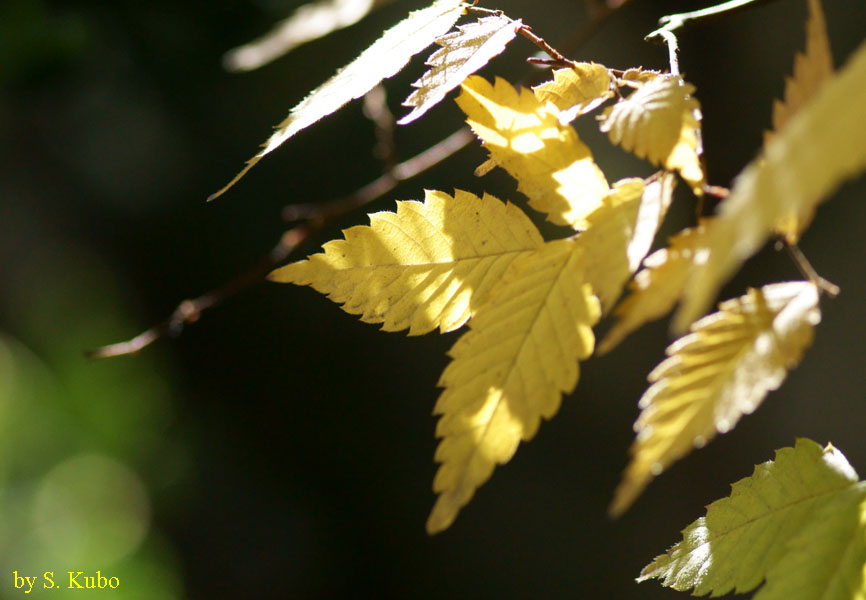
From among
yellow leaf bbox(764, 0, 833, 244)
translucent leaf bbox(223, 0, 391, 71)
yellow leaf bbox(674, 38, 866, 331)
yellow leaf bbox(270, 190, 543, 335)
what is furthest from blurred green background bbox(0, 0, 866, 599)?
yellow leaf bbox(674, 38, 866, 331)

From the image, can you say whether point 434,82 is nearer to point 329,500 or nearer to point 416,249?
point 416,249

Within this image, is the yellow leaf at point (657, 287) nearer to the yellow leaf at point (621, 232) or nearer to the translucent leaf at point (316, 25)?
the yellow leaf at point (621, 232)

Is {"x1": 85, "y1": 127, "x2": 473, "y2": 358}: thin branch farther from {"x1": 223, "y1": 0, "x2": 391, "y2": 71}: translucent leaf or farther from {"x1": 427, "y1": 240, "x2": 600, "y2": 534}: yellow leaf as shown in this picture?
{"x1": 427, "y1": 240, "x2": 600, "y2": 534}: yellow leaf

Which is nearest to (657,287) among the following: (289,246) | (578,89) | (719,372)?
(719,372)

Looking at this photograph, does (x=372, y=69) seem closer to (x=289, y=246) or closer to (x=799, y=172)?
(x=799, y=172)

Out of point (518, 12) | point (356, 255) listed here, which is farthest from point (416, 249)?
point (518, 12)

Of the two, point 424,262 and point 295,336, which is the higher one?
point 424,262
